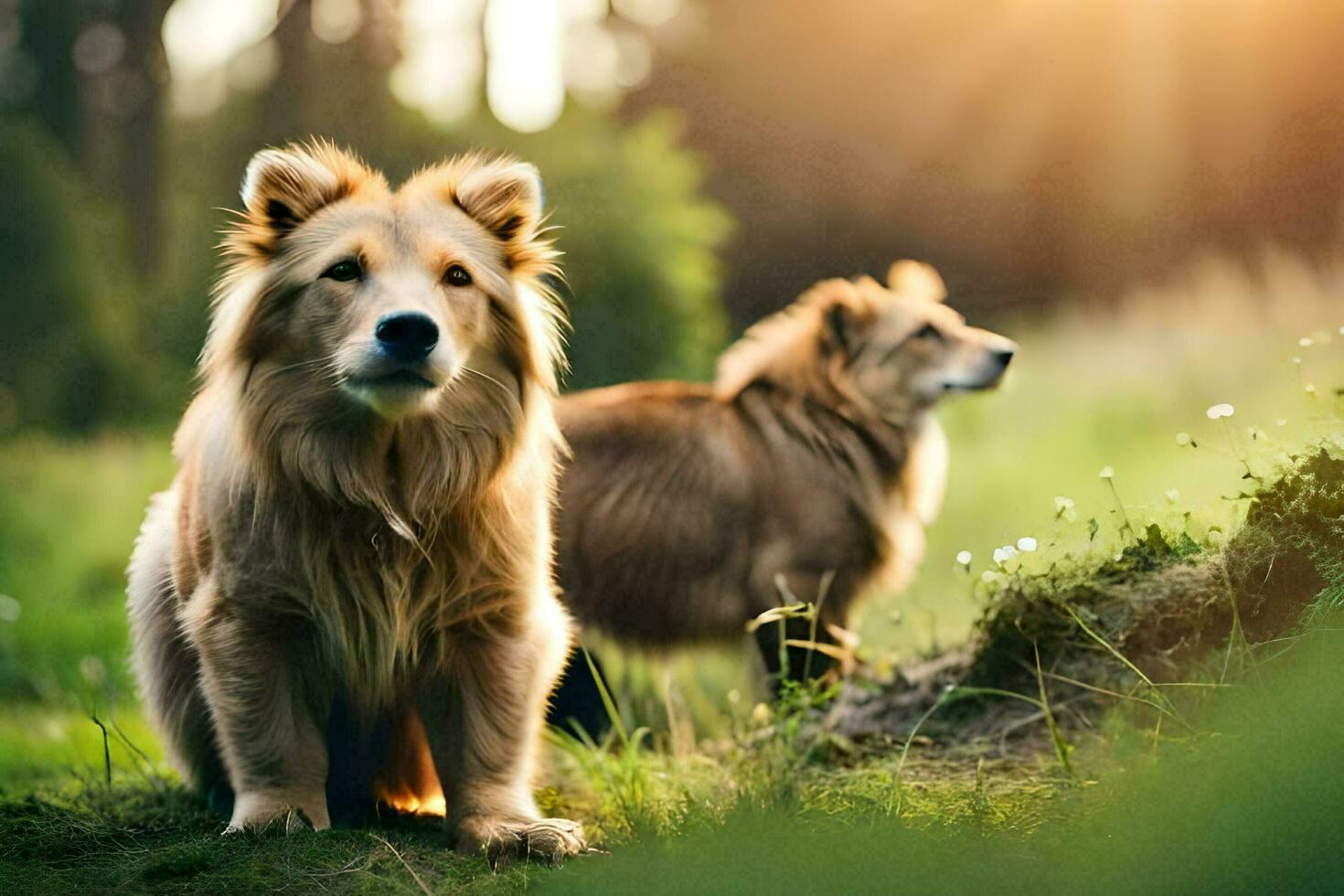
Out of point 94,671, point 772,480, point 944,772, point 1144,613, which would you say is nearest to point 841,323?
point 772,480

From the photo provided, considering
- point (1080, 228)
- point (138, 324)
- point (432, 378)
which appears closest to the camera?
point (432, 378)

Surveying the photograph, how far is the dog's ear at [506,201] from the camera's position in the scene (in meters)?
3.55

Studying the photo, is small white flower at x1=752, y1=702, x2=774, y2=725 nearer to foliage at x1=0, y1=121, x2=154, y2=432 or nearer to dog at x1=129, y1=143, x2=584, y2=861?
dog at x1=129, y1=143, x2=584, y2=861

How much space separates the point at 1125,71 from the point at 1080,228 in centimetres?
162

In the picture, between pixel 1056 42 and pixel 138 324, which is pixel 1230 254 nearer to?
pixel 1056 42

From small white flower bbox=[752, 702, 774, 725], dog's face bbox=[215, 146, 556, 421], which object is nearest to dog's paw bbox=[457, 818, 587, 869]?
dog's face bbox=[215, 146, 556, 421]

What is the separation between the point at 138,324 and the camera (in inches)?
346

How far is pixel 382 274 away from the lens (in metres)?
3.20

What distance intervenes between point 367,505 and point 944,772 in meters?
1.89

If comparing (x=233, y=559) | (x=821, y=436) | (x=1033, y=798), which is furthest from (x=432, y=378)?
(x=821, y=436)

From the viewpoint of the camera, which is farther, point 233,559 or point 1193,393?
point 1193,393

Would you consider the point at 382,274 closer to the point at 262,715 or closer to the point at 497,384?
the point at 497,384

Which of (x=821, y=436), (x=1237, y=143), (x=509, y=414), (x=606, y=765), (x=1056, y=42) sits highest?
(x=1056, y=42)

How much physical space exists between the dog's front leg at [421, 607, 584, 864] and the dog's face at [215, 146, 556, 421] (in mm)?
665
